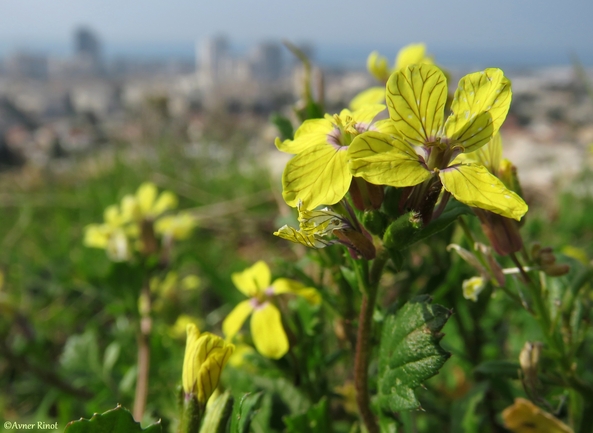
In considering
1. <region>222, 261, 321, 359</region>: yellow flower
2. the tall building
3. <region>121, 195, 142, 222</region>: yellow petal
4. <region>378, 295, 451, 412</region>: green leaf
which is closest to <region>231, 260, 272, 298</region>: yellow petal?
<region>222, 261, 321, 359</region>: yellow flower

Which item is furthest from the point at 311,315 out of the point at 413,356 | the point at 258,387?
the point at 413,356

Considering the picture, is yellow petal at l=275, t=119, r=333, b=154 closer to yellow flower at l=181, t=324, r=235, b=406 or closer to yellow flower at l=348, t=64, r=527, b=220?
yellow flower at l=348, t=64, r=527, b=220

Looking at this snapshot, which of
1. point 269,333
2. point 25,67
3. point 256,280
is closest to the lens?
point 269,333

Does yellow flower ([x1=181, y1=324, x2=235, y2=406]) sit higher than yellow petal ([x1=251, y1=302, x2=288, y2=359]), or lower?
higher

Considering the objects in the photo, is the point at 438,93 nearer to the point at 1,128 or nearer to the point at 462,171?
the point at 462,171

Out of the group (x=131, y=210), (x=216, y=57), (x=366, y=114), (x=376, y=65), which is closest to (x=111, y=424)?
(x=366, y=114)

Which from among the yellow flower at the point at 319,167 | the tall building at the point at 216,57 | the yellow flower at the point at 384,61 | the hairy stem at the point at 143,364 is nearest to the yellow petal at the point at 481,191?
the yellow flower at the point at 319,167

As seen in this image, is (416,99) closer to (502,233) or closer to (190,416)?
(502,233)

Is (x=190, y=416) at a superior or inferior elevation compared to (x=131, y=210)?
superior
